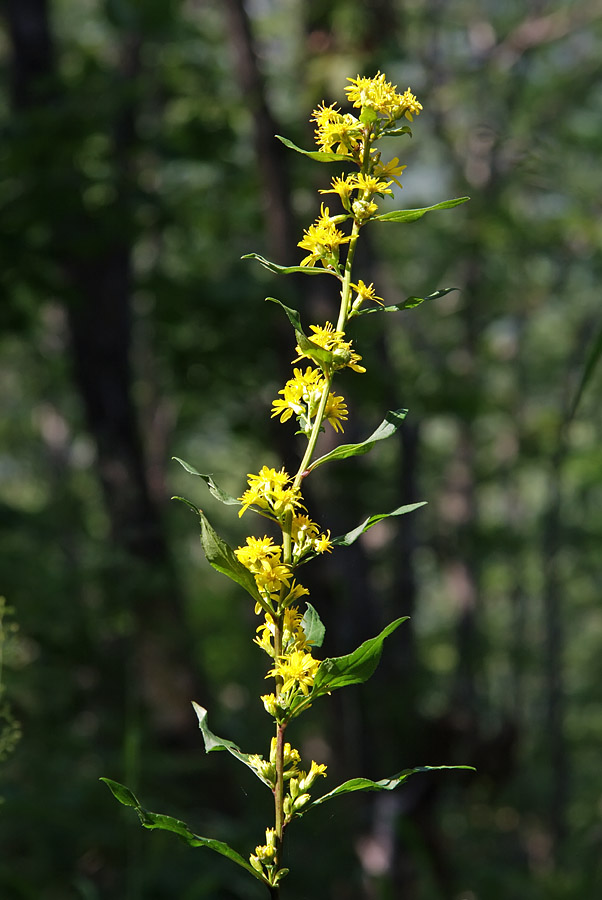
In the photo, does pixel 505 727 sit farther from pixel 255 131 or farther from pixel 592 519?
pixel 592 519

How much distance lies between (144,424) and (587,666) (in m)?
17.2

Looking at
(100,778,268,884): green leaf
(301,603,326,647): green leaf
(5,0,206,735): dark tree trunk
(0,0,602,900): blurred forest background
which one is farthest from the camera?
(5,0,206,735): dark tree trunk

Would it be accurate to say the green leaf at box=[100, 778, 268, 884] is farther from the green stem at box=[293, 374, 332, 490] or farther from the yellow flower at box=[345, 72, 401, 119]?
the yellow flower at box=[345, 72, 401, 119]

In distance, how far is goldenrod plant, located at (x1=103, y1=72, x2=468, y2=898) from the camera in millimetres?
938

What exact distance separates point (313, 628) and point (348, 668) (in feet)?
0.30

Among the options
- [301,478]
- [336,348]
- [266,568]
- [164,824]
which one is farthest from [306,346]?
[164,824]

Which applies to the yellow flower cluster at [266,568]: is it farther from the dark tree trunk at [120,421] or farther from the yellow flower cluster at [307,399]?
the dark tree trunk at [120,421]

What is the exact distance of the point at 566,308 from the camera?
1816cm

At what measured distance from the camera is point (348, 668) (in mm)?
961

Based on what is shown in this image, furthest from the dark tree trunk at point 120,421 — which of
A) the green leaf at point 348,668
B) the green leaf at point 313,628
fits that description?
the green leaf at point 348,668

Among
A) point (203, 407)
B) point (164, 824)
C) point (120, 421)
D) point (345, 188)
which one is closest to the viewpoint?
point (164, 824)

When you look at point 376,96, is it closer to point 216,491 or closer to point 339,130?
point 339,130

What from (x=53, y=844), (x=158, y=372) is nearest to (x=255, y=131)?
(x=53, y=844)

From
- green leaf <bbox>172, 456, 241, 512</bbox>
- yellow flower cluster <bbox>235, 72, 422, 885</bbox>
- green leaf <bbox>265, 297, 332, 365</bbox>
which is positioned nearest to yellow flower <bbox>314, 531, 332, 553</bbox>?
yellow flower cluster <bbox>235, 72, 422, 885</bbox>
